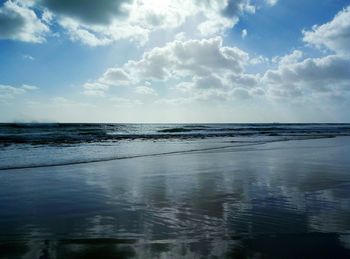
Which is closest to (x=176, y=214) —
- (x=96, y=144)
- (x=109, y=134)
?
(x=96, y=144)

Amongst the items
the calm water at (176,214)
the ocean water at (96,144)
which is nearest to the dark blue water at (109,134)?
the ocean water at (96,144)

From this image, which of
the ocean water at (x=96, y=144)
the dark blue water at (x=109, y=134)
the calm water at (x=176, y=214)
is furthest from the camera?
the dark blue water at (x=109, y=134)

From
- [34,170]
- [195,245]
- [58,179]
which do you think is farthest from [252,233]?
[34,170]

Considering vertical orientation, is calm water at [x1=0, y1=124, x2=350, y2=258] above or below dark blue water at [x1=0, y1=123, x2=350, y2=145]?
below

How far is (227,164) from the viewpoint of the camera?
12.6m

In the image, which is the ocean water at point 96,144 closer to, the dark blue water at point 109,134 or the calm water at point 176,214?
the dark blue water at point 109,134

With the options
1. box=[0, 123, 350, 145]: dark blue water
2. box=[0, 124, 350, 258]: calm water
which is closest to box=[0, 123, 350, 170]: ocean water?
box=[0, 123, 350, 145]: dark blue water

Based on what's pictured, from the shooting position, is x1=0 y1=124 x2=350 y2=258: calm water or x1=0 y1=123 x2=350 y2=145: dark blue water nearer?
x1=0 y1=124 x2=350 y2=258: calm water

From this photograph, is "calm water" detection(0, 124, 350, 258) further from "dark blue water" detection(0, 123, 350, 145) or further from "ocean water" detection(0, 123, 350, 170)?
"dark blue water" detection(0, 123, 350, 145)

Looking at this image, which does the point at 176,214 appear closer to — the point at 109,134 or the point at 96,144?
the point at 96,144

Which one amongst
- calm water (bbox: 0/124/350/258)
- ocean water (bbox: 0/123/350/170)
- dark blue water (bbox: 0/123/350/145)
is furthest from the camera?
dark blue water (bbox: 0/123/350/145)

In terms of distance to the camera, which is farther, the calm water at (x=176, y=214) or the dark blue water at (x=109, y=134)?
the dark blue water at (x=109, y=134)

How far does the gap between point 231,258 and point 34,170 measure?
30.3 feet

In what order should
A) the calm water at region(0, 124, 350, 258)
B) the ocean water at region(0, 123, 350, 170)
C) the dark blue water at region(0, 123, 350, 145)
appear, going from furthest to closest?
1. the dark blue water at region(0, 123, 350, 145)
2. the ocean water at region(0, 123, 350, 170)
3. the calm water at region(0, 124, 350, 258)
